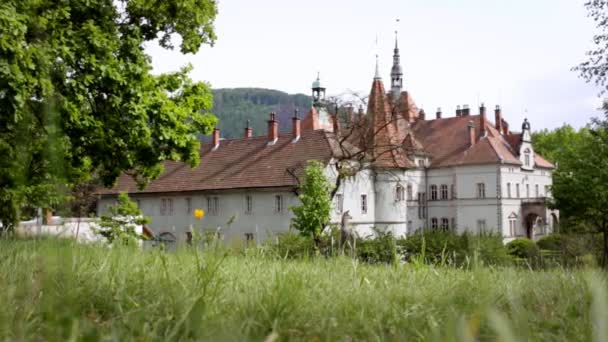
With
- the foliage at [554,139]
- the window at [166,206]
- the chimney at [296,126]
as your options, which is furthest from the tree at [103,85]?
the foliage at [554,139]

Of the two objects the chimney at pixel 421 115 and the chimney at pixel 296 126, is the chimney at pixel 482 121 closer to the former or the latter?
the chimney at pixel 421 115

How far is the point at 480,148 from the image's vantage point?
6309 centimetres

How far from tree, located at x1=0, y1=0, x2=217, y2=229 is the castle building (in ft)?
52.6

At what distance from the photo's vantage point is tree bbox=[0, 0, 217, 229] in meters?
12.3

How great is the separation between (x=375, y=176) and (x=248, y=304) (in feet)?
152

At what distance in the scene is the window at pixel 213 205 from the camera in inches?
1931

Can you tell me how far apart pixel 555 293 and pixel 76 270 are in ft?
9.65

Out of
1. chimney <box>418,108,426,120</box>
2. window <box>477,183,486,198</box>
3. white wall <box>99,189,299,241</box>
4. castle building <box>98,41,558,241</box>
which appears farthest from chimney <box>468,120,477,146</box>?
white wall <box>99,189,299,241</box>

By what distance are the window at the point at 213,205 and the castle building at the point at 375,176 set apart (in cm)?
8

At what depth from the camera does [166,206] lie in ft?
173

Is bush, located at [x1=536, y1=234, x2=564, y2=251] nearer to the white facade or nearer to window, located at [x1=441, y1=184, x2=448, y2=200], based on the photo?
the white facade

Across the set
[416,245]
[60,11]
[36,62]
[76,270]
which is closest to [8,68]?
[36,62]

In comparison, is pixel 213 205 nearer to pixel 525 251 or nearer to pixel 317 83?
pixel 317 83

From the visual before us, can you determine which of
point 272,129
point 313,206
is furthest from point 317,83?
point 313,206
